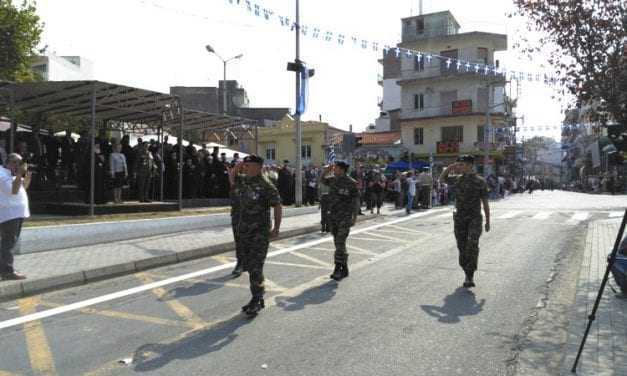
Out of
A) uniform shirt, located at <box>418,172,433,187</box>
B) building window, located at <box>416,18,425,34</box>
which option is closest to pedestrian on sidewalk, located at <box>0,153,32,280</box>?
uniform shirt, located at <box>418,172,433,187</box>

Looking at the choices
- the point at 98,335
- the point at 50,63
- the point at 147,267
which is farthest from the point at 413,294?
the point at 50,63

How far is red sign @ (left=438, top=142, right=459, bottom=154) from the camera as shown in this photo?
1861 inches

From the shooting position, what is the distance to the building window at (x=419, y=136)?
164ft

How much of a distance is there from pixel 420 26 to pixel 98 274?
1867 inches

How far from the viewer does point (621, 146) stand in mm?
5457

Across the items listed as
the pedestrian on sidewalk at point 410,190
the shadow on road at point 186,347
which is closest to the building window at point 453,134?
the pedestrian on sidewalk at point 410,190

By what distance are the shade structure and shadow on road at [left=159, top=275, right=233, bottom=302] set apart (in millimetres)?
5583

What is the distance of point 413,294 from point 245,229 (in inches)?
95.6

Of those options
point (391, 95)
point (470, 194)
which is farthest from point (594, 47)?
point (391, 95)

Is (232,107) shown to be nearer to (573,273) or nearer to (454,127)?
(454,127)

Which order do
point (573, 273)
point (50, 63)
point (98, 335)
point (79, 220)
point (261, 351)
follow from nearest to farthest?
1. point (261, 351)
2. point (98, 335)
3. point (573, 273)
4. point (79, 220)
5. point (50, 63)

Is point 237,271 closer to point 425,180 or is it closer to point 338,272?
point 338,272

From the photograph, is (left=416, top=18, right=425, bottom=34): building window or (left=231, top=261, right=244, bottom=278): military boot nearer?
(left=231, top=261, right=244, bottom=278): military boot

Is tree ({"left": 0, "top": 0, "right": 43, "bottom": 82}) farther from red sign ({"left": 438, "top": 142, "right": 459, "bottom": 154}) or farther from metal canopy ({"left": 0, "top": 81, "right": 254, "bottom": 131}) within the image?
red sign ({"left": 438, "top": 142, "right": 459, "bottom": 154})
